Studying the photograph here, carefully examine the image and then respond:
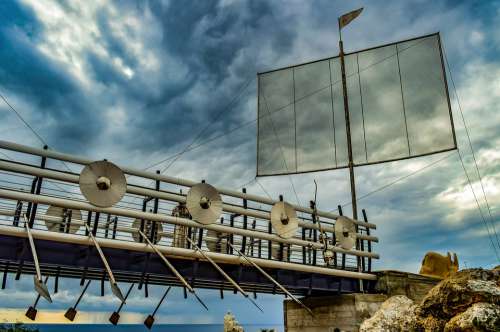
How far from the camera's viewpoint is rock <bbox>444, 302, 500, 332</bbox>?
1275 cm

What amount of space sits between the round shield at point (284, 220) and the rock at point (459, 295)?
10.1 metres

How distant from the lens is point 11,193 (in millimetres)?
17031

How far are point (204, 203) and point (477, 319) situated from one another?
1260 centimetres

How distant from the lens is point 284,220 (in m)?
25.4

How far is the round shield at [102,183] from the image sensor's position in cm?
1828

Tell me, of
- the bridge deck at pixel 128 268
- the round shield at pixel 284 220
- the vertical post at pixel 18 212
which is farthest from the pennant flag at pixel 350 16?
the vertical post at pixel 18 212

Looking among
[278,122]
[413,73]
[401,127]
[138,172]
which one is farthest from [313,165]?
[138,172]

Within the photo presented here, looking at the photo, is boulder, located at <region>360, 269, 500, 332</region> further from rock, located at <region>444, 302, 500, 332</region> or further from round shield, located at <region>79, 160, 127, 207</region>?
round shield, located at <region>79, 160, 127, 207</region>

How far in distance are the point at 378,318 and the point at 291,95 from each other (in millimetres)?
30328

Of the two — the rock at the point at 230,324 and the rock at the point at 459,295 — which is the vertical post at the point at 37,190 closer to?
the rock at the point at 459,295

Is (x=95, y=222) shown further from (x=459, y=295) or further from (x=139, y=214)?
(x=459, y=295)

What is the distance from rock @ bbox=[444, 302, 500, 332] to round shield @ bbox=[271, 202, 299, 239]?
12.2 meters

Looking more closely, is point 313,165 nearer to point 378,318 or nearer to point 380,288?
point 380,288

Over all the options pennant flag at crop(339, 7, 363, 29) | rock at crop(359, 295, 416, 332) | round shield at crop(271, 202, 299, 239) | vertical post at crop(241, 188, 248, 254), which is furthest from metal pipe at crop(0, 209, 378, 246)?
pennant flag at crop(339, 7, 363, 29)
